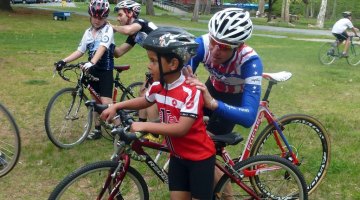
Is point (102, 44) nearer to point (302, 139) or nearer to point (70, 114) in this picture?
point (70, 114)

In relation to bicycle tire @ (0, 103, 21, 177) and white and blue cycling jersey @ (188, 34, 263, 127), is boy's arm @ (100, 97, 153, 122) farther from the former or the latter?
bicycle tire @ (0, 103, 21, 177)

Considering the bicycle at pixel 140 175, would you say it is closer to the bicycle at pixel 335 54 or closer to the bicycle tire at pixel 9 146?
the bicycle tire at pixel 9 146

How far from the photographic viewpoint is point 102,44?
596 centimetres

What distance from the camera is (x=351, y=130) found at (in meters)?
7.33

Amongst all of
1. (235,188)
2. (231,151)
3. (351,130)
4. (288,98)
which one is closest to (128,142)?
(235,188)

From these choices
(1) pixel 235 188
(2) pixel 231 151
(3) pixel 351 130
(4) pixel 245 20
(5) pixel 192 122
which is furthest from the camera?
(3) pixel 351 130

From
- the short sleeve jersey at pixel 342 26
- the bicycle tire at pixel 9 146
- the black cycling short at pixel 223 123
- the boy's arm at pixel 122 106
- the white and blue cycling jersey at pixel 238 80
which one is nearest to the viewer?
the boy's arm at pixel 122 106

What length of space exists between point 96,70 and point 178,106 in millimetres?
3349

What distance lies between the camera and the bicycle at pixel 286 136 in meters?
4.37

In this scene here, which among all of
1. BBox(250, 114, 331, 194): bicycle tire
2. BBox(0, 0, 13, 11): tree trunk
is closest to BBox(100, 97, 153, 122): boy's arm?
BBox(250, 114, 331, 194): bicycle tire

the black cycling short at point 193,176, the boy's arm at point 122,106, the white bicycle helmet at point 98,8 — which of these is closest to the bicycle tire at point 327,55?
the white bicycle helmet at point 98,8

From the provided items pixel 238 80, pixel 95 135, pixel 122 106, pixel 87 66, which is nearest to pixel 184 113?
pixel 122 106

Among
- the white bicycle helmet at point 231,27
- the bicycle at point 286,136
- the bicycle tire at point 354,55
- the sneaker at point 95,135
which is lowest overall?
the bicycle tire at point 354,55

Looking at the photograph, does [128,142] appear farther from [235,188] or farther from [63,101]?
[63,101]
